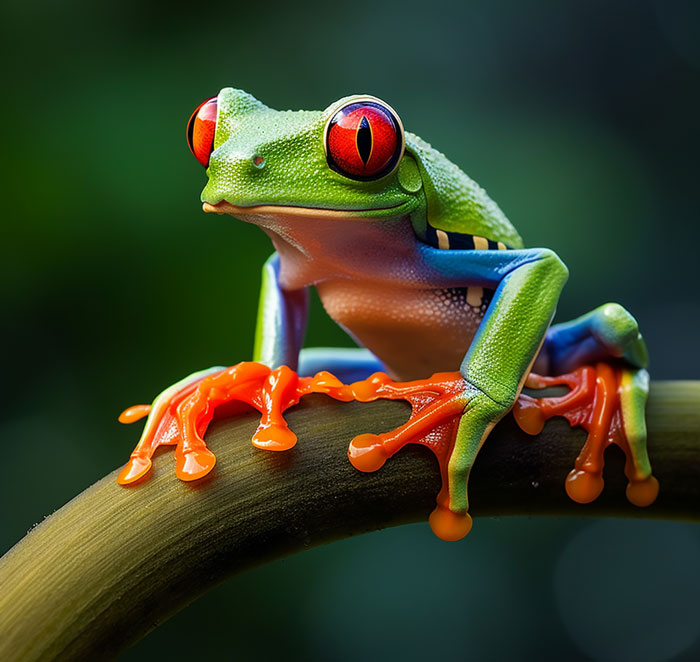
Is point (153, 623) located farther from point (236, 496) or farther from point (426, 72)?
point (426, 72)

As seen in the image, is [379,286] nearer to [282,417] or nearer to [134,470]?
[282,417]

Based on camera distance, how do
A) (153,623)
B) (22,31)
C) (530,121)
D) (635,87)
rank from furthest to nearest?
(635,87), (530,121), (22,31), (153,623)

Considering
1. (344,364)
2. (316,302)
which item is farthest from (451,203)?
(316,302)

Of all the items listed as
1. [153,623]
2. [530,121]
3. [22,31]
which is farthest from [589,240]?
[153,623]

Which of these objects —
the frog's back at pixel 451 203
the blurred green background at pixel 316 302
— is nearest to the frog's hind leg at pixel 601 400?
the frog's back at pixel 451 203

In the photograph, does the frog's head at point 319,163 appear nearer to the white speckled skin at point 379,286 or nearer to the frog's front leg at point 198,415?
the white speckled skin at point 379,286

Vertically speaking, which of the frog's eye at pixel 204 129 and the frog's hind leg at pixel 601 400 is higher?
the frog's eye at pixel 204 129
